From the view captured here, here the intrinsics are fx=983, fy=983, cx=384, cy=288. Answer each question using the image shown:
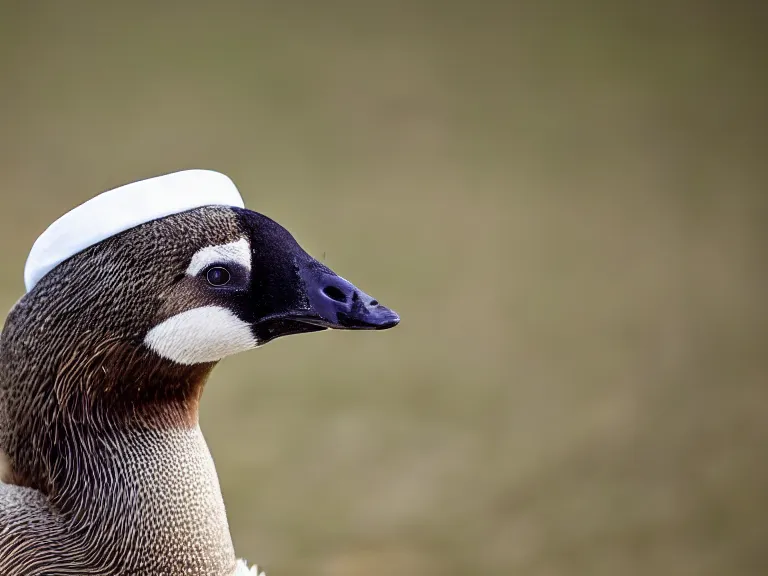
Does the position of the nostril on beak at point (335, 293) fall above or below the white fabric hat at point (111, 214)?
below

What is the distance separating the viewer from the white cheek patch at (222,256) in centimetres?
56

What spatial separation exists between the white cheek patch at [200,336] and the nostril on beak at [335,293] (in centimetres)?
5

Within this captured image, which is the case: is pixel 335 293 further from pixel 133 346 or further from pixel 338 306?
pixel 133 346

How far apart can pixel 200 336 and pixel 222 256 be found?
5 cm

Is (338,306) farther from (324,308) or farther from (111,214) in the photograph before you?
(111,214)

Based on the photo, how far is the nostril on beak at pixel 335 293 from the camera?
0.57 meters

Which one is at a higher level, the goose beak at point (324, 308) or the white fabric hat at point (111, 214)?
the white fabric hat at point (111, 214)

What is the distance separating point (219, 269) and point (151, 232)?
0.14ft

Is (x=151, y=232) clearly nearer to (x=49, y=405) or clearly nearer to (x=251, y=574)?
(x=49, y=405)

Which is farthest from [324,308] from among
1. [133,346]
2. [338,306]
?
[133,346]

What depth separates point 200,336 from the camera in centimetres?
56

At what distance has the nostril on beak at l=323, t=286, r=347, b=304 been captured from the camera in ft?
1.86

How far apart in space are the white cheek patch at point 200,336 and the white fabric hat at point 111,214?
0.20 feet

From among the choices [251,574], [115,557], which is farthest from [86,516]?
[251,574]
